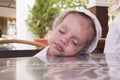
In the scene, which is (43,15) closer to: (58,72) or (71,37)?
(71,37)

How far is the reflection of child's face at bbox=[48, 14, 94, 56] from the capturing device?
111 centimetres

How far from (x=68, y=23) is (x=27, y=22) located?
594 centimetres

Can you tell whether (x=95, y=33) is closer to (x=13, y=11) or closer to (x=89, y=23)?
(x=89, y=23)

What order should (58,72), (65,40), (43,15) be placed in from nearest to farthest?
(58,72), (65,40), (43,15)

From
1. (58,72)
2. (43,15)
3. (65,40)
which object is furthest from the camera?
(43,15)

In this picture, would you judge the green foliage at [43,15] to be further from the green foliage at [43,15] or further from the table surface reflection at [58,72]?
the table surface reflection at [58,72]

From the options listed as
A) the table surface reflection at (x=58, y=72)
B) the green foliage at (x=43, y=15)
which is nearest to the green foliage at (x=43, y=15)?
the green foliage at (x=43, y=15)

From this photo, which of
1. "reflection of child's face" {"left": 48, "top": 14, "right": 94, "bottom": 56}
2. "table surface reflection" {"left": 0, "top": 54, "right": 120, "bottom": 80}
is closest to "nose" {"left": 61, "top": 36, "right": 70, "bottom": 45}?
"reflection of child's face" {"left": 48, "top": 14, "right": 94, "bottom": 56}

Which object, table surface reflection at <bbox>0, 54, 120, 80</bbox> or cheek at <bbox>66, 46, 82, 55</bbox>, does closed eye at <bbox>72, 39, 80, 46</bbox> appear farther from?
table surface reflection at <bbox>0, 54, 120, 80</bbox>

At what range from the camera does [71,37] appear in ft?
3.65

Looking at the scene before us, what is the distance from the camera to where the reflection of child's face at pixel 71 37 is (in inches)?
43.7

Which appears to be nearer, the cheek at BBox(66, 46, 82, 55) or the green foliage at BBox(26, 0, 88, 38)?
the cheek at BBox(66, 46, 82, 55)

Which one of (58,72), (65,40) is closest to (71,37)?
(65,40)

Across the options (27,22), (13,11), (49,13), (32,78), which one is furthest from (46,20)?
(13,11)
